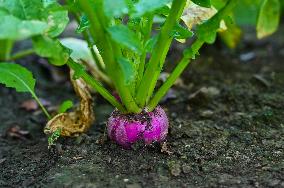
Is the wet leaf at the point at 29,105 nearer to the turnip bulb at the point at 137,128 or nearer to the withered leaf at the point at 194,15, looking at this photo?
the turnip bulb at the point at 137,128

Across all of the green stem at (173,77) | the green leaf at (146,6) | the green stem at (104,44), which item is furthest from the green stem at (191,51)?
the green leaf at (146,6)

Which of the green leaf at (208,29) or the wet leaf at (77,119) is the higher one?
the green leaf at (208,29)

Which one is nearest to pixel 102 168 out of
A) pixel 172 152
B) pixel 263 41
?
pixel 172 152

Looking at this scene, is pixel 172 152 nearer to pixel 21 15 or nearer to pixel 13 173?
pixel 13 173

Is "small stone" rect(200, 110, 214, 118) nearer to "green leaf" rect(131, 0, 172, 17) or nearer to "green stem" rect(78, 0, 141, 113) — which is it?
"green stem" rect(78, 0, 141, 113)

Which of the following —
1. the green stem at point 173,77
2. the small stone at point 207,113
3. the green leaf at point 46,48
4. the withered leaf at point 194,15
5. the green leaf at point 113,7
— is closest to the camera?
the green leaf at point 113,7

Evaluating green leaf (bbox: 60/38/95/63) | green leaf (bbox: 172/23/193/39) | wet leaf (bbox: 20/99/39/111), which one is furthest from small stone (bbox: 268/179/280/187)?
wet leaf (bbox: 20/99/39/111)

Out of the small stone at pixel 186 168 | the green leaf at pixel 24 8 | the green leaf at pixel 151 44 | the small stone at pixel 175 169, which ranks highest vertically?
the green leaf at pixel 24 8
